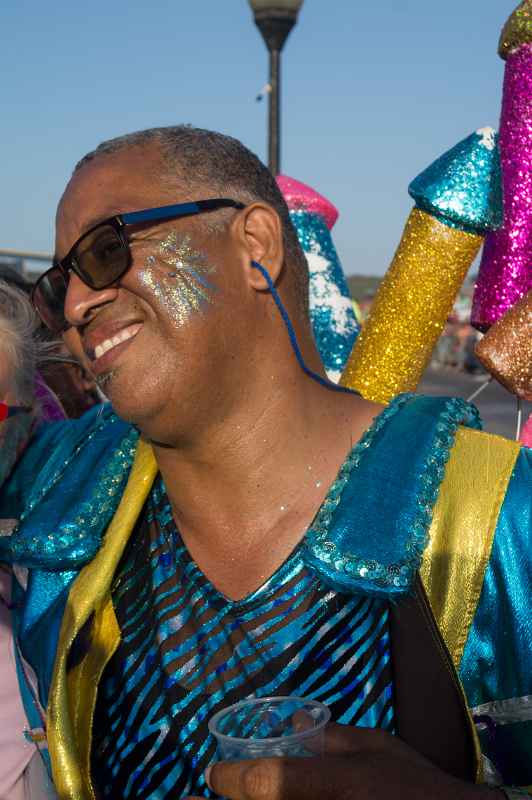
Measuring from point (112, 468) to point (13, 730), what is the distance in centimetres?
69

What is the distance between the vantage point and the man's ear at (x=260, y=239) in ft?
5.81

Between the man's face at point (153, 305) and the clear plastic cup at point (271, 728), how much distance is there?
550 mm

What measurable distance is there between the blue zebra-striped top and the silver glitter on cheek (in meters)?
0.47

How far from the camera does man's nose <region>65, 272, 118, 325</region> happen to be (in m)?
1.70

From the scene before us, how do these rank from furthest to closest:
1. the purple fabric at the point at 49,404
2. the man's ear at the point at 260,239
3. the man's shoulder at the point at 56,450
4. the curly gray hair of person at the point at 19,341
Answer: the purple fabric at the point at 49,404 < the curly gray hair of person at the point at 19,341 < the man's shoulder at the point at 56,450 < the man's ear at the point at 260,239

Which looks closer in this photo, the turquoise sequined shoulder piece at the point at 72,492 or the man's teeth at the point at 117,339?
the man's teeth at the point at 117,339

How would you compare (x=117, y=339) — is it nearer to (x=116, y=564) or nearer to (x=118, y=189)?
(x=118, y=189)

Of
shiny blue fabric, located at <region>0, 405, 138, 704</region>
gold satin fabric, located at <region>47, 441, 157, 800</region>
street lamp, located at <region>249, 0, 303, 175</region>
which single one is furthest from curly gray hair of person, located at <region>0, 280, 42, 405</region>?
street lamp, located at <region>249, 0, 303, 175</region>

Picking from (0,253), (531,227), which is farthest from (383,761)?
(0,253)

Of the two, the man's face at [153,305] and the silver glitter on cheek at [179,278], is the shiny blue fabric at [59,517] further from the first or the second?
the silver glitter on cheek at [179,278]

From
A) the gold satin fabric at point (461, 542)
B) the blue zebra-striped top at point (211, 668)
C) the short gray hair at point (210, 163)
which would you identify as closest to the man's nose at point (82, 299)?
the short gray hair at point (210, 163)

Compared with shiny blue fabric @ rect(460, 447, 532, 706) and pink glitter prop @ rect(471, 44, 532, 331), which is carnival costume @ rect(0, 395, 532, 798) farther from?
pink glitter prop @ rect(471, 44, 532, 331)

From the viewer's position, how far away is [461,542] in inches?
62.0

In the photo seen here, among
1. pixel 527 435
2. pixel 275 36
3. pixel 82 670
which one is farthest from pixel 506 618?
pixel 275 36
